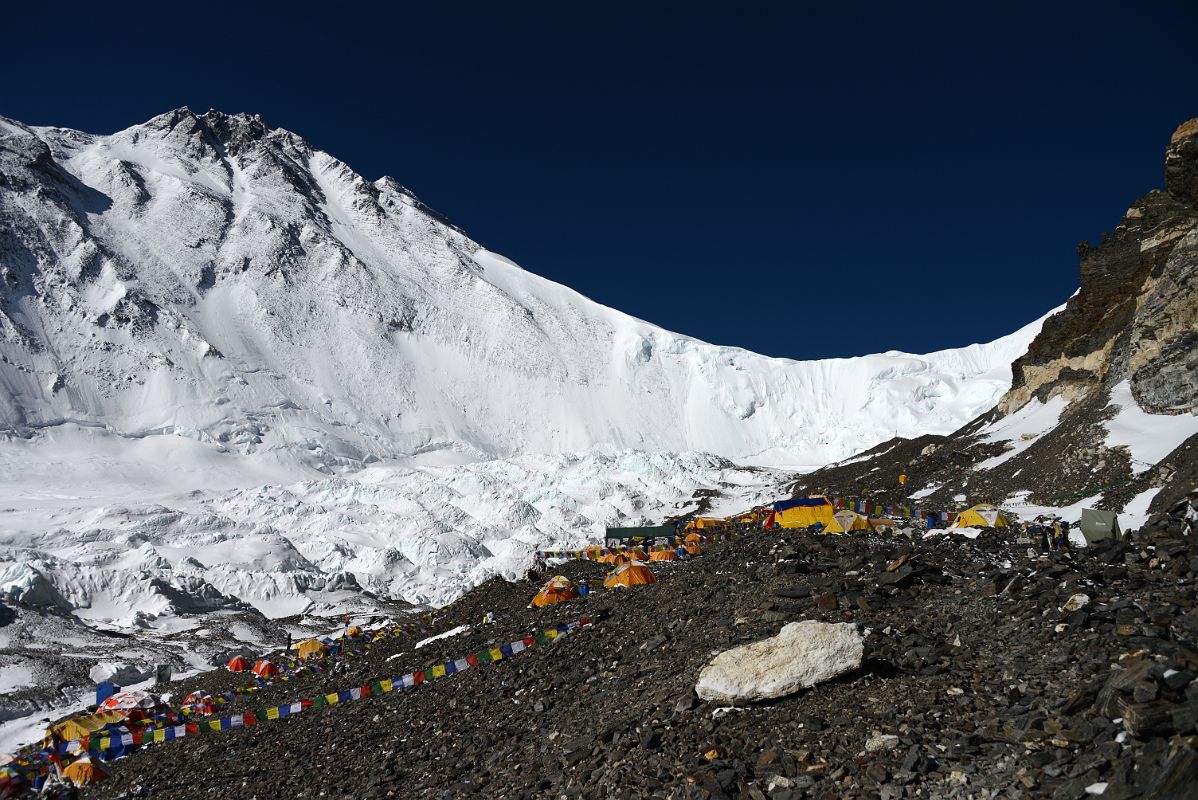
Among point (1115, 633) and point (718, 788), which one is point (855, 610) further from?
→ point (718, 788)

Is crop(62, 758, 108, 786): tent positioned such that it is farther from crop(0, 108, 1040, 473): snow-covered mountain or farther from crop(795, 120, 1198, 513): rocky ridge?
crop(0, 108, 1040, 473): snow-covered mountain

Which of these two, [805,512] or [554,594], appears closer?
[554,594]

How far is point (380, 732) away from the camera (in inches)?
501

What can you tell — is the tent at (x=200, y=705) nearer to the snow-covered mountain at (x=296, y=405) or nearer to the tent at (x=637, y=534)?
the snow-covered mountain at (x=296, y=405)

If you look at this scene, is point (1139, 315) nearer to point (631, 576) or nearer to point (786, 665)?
point (631, 576)

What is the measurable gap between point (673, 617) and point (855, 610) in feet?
12.0

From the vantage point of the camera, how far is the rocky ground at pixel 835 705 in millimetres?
5613

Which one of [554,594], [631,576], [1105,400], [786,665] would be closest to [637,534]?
[554,594]

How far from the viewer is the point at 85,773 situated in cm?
1692

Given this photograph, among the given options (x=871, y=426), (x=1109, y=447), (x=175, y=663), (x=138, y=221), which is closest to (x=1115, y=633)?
(x=1109, y=447)

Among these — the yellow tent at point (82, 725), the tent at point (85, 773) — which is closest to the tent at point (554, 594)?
the tent at point (85, 773)

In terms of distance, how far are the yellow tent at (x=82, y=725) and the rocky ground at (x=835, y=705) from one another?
6756 mm

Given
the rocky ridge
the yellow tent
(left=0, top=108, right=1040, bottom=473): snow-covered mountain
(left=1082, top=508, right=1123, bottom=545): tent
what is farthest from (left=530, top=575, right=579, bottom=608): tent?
(left=0, top=108, right=1040, bottom=473): snow-covered mountain

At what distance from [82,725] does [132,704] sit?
95.5 inches
